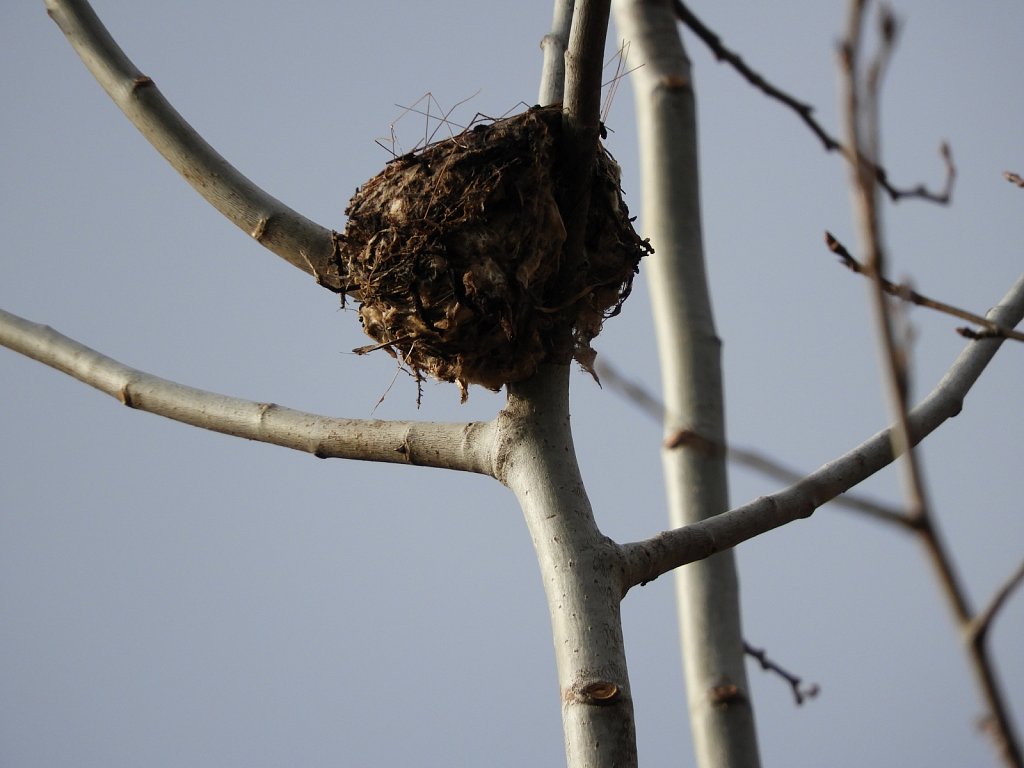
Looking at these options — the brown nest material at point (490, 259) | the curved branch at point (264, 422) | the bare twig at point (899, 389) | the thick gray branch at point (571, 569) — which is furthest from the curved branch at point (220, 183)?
the bare twig at point (899, 389)

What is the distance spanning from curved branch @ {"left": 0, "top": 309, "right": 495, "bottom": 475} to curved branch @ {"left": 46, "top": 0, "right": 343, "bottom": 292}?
0.28 metres

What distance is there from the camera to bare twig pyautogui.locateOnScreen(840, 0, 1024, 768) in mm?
537

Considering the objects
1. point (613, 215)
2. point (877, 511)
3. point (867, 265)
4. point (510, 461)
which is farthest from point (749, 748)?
point (867, 265)

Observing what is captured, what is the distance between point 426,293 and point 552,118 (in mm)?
389

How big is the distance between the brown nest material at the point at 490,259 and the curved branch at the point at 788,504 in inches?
16.1

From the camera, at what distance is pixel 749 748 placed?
2.02 metres

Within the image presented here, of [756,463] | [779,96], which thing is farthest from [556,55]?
[756,463]

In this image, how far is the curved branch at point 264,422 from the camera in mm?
1850

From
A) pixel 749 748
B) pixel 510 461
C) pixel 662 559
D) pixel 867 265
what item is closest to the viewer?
pixel 867 265

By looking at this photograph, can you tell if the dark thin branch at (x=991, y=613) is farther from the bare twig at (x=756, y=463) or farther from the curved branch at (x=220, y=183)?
the curved branch at (x=220, y=183)

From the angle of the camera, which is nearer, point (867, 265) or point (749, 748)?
point (867, 265)

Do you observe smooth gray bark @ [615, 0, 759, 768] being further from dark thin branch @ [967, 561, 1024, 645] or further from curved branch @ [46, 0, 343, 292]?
dark thin branch @ [967, 561, 1024, 645]

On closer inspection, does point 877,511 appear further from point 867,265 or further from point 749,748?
point 749,748

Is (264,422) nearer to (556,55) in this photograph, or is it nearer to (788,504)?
(788,504)
